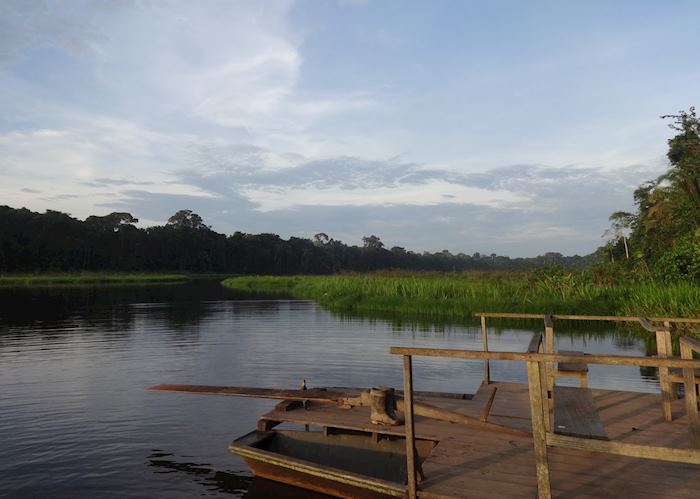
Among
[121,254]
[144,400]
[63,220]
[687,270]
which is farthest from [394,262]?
[144,400]

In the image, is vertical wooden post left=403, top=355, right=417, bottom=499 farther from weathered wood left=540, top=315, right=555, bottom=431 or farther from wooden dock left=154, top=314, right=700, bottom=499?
weathered wood left=540, top=315, right=555, bottom=431

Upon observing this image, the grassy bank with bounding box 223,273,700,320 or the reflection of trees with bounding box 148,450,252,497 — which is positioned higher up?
the grassy bank with bounding box 223,273,700,320

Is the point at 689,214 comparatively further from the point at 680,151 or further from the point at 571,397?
the point at 571,397

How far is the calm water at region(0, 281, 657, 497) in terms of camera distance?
793cm

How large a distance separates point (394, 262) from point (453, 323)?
149657 mm

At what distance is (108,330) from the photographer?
23.7 m

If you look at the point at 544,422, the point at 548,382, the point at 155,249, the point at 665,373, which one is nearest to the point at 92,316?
the point at 548,382

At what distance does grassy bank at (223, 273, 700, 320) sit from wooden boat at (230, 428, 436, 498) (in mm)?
16148

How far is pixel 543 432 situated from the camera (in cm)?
477

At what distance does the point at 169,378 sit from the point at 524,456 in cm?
1063

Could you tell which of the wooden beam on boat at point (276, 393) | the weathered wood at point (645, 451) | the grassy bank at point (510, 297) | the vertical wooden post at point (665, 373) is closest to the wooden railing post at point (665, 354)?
the vertical wooden post at point (665, 373)

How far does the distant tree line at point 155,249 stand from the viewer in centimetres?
9350

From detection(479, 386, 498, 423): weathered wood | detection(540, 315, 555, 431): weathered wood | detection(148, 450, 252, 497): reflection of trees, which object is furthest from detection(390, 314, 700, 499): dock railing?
detection(148, 450, 252, 497): reflection of trees

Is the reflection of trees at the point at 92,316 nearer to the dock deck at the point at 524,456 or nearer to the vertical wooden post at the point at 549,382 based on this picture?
the dock deck at the point at 524,456
